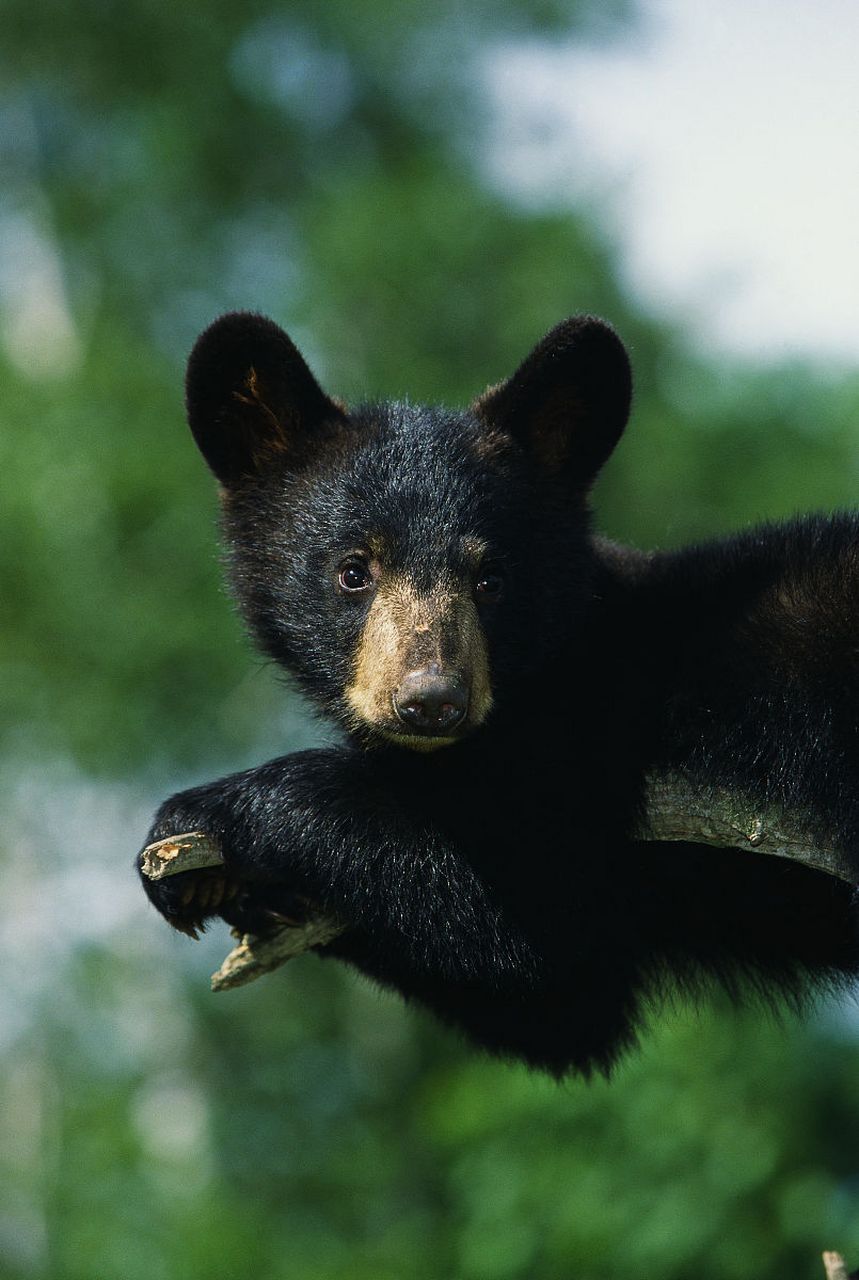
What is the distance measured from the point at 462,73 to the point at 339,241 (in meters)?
8.42

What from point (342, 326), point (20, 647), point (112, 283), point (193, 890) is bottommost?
point (193, 890)

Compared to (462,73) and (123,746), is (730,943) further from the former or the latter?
(462,73)

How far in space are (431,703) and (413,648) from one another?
377 millimetres

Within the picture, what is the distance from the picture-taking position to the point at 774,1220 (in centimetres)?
1132

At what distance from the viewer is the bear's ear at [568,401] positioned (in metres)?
6.87

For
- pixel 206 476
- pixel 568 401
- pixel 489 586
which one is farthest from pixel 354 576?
pixel 206 476

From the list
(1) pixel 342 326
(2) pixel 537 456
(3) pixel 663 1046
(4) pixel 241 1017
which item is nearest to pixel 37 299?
(1) pixel 342 326

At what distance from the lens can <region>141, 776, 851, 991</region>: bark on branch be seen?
579 centimetres

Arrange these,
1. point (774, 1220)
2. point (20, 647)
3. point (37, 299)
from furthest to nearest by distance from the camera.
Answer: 1. point (37, 299)
2. point (20, 647)
3. point (774, 1220)

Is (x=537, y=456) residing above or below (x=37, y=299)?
below

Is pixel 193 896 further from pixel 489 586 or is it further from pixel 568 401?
pixel 568 401

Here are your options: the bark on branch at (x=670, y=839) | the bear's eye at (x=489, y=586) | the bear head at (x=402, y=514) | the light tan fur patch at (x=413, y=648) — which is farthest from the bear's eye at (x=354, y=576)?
the bark on branch at (x=670, y=839)

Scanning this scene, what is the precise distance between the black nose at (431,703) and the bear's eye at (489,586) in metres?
0.75

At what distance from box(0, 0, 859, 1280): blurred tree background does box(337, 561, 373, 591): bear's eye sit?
919 centimetres
